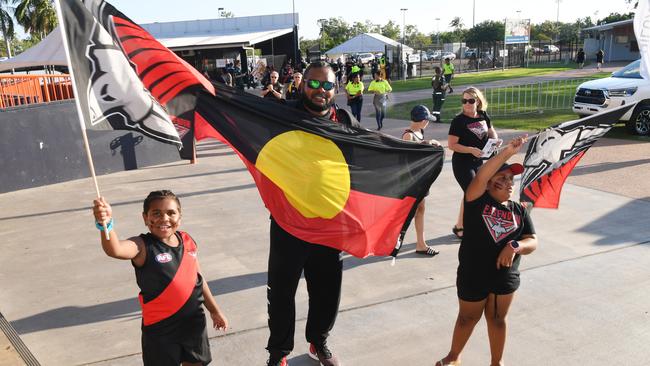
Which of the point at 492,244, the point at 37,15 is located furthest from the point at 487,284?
the point at 37,15

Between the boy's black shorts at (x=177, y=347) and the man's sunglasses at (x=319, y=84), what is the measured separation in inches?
59.6

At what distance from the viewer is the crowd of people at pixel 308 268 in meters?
2.88

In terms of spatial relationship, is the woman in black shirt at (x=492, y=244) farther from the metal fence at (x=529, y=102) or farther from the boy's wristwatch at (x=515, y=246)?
the metal fence at (x=529, y=102)

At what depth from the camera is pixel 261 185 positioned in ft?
11.4

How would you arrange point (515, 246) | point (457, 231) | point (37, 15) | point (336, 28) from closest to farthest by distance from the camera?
1. point (515, 246)
2. point (457, 231)
3. point (37, 15)
4. point (336, 28)

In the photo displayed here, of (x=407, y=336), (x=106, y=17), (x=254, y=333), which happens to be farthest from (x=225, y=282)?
(x=106, y=17)

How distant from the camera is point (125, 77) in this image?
9.53 feet

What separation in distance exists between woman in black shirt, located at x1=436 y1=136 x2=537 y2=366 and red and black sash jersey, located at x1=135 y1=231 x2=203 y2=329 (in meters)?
1.64

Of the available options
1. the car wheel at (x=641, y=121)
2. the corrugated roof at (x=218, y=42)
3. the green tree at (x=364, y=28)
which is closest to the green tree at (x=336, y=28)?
the green tree at (x=364, y=28)

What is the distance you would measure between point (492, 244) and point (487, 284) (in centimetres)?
25

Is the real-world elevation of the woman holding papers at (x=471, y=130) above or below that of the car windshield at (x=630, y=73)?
below

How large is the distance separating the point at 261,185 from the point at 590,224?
4835mm

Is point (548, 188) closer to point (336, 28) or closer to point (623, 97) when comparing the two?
point (623, 97)

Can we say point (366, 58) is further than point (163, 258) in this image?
Yes
